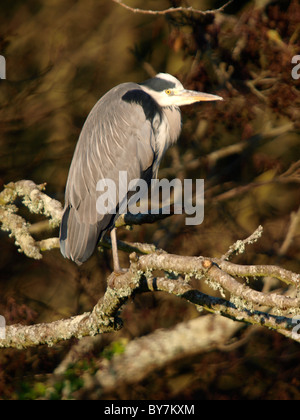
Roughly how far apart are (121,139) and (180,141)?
140cm

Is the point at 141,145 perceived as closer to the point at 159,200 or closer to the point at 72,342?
the point at 159,200

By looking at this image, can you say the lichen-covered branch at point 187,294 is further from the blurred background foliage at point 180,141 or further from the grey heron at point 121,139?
the blurred background foliage at point 180,141

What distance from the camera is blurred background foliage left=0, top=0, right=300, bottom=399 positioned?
4.18m

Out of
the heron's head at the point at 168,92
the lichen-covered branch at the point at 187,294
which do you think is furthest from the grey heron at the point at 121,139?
the lichen-covered branch at the point at 187,294

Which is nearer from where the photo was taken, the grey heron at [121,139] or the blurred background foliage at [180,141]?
the grey heron at [121,139]

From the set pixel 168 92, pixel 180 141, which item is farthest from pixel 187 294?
pixel 180 141

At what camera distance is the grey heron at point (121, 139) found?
3.16 m

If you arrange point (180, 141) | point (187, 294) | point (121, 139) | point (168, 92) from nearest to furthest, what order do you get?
point (187, 294)
point (121, 139)
point (168, 92)
point (180, 141)

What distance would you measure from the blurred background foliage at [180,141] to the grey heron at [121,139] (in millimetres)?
821

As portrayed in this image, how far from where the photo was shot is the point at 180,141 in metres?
4.62

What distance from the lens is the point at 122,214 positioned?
3193 millimetres

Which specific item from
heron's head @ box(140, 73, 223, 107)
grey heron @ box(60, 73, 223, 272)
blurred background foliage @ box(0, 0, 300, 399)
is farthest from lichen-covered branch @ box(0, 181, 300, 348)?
blurred background foliage @ box(0, 0, 300, 399)

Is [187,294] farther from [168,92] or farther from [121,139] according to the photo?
[168,92]

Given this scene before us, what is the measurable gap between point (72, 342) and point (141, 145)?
61.8 inches
